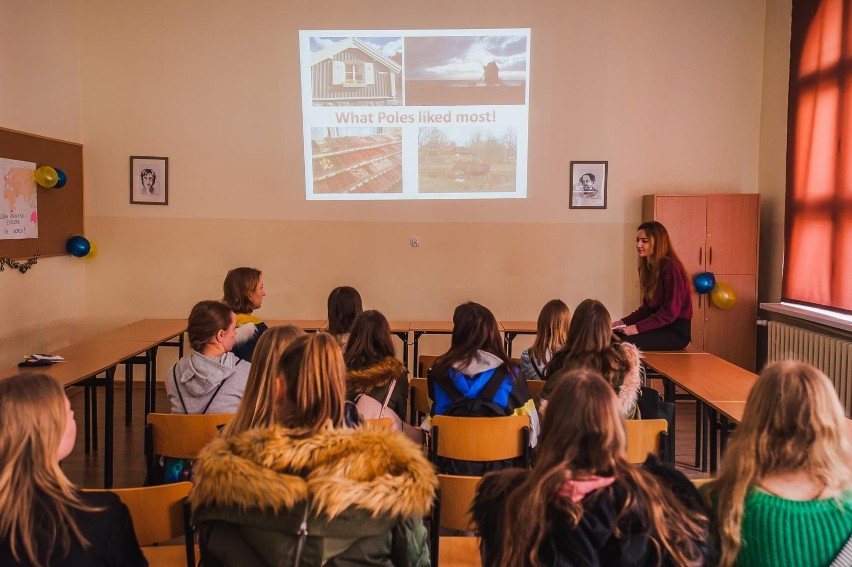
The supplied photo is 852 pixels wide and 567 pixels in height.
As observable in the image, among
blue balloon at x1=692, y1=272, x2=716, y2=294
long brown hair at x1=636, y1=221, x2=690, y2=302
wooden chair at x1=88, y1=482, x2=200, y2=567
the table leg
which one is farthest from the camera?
blue balloon at x1=692, y1=272, x2=716, y2=294

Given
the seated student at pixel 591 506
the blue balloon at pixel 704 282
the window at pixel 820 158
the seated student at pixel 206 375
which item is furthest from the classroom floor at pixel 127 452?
the seated student at pixel 591 506

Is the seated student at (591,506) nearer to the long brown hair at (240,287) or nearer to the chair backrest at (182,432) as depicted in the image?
the chair backrest at (182,432)

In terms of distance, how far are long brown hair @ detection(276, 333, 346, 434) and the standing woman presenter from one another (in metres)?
3.49

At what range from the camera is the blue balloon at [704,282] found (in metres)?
6.42

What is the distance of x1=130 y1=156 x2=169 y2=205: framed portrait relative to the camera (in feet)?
22.9

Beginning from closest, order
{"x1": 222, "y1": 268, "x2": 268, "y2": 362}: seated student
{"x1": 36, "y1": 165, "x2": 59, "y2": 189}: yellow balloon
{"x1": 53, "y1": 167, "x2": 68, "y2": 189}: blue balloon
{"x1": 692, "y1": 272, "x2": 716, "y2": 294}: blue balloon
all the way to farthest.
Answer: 1. {"x1": 222, "y1": 268, "x2": 268, "y2": 362}: seated student
2. {"x1": 36, "y1": 165, "x2": 59, "y2": 189}: yellow balloon
3. {"x1": 53, "y1": 167, "x2": 68, "y2": 189}: blue balloon
4. {"x1": 692, "y1": 272, "x2": 716, "y2": 294}: blue balloon

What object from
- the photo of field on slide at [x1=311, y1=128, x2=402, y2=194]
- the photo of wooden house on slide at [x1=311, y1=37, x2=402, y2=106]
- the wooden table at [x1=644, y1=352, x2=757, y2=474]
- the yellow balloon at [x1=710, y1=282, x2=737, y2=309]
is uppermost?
the photo of wooden house on slide at [x1=311, y1=37, x2=402, y2=106]

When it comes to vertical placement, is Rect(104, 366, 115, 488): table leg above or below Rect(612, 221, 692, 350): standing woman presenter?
below

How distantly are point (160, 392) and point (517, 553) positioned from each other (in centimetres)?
594

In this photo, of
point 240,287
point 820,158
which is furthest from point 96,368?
point 820,158

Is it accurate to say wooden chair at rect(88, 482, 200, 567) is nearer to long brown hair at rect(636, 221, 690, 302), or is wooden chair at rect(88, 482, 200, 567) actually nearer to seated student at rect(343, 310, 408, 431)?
seated student at rect(343, 310, 408, 431)

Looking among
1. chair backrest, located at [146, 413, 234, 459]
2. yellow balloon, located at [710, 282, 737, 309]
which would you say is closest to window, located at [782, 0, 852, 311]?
yellow balloon, located at [710, 282, 737, 309]

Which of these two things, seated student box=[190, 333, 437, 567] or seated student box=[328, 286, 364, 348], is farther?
seated student box=[328, 286, 364, 348]

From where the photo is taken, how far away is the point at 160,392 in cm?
696
